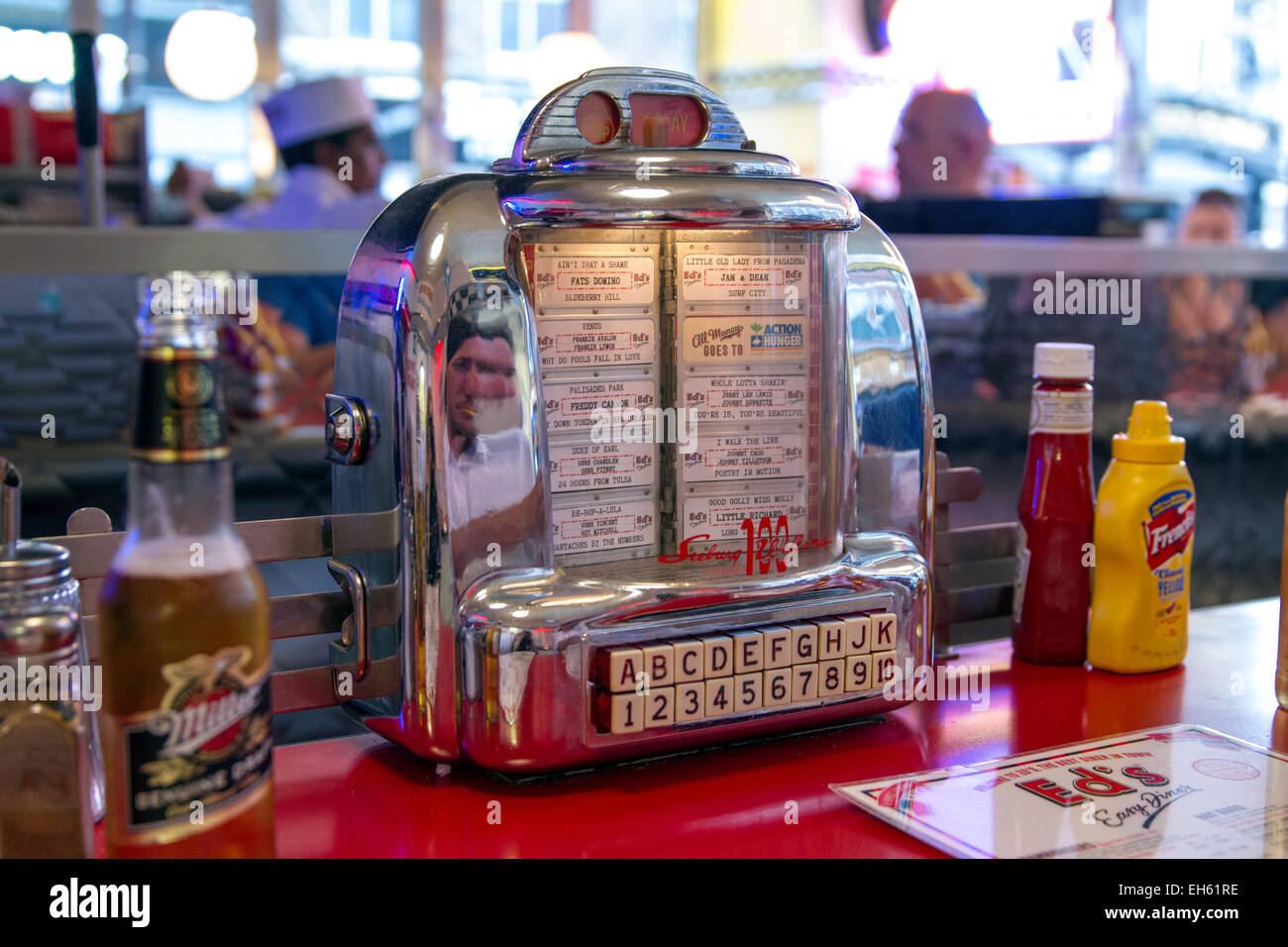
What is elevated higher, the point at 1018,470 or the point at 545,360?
the point at 545,360

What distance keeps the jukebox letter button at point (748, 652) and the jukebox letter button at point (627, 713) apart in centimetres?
9

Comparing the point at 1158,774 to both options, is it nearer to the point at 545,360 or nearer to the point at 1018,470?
the point at 545,360

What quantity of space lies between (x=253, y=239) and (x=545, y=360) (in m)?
0.80

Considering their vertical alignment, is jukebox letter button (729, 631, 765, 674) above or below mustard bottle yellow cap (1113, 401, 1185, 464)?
below

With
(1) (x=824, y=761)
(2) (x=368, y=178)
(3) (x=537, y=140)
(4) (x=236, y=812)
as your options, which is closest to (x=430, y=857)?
(4) (x=236, y=812)

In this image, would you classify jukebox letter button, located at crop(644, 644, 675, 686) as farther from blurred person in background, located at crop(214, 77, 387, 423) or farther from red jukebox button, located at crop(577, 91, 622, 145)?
blurred person in background, located at crop(214, 77, 387, 423)

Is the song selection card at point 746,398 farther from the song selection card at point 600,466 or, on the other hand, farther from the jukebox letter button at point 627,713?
the jukebox letter button at point 627,713

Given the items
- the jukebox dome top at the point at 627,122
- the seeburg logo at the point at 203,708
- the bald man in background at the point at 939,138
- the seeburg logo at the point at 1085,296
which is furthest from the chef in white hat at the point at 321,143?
the seeburg logo at the point at 203,708

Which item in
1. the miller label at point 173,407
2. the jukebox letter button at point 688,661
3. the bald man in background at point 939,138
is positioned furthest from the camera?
the bald man in background at point 939,138

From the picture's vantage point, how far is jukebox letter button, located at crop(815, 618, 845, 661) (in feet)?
3.27

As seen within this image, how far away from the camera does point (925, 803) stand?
0.89m

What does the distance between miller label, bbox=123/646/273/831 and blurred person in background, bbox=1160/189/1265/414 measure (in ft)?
7.87

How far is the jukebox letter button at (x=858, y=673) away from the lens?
3.33ft
